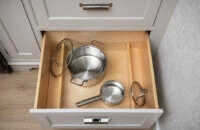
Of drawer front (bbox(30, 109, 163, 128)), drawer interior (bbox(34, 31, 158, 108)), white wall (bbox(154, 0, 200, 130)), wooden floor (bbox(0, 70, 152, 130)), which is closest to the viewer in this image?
white wall (bbox(154, 0, 200, 130))

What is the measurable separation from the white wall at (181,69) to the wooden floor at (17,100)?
2.11 ft

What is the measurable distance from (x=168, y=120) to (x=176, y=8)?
1.51 feet

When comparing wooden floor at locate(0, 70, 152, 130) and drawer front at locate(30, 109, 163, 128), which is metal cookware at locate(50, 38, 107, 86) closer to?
drawer front at locate(30, 109, 163, 128)

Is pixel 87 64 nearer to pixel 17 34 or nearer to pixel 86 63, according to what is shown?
pixel 86 63

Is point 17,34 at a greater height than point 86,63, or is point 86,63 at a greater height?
point 17,34

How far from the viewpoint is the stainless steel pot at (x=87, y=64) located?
43.6 inches

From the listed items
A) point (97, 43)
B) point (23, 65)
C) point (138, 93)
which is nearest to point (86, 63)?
point (97, 43)

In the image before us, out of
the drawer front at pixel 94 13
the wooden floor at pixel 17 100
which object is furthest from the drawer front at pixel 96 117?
the drawer front at pixel 94 13

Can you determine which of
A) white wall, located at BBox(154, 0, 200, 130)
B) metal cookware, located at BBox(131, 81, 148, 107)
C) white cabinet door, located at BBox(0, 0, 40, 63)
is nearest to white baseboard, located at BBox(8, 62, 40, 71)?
white cabinet door, located at BBox(0, 0, 40, 63)

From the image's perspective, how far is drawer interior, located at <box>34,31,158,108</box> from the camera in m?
1.05

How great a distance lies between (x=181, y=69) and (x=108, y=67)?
39 centimetres

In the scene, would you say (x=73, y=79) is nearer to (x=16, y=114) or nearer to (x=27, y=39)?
(x=27, y=39)

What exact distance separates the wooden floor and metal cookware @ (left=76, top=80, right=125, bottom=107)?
14.9 inches

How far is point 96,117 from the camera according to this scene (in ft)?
3.04
